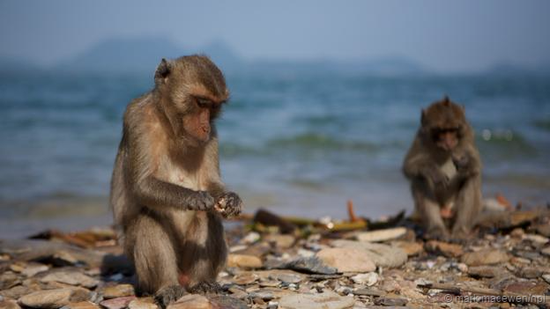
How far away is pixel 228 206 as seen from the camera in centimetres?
496

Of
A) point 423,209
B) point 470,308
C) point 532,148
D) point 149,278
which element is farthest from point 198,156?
point 532,148

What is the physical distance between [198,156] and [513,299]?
2778 millimetres

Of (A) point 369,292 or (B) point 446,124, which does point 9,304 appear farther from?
(B) point 446,124

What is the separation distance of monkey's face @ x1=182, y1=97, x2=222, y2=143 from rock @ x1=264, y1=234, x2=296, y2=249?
3126 millimetres

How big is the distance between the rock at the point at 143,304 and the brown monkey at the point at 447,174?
3.80 meters

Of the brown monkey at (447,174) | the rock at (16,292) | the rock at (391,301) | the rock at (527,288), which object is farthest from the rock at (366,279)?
the rock at (16,292)

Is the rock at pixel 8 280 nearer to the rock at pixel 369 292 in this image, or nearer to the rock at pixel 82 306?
the rock at pixel 82 306

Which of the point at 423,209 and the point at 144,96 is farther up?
the point at 144,96

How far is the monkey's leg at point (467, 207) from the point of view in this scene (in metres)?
7.74

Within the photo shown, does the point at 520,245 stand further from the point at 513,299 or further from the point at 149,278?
the point at 149,278

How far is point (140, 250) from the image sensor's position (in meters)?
5.16

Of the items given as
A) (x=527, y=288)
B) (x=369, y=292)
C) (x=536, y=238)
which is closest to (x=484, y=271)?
(x=527, y=288)

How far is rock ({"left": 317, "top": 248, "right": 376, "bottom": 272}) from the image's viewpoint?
19.5ft

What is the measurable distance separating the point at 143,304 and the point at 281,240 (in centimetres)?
316
